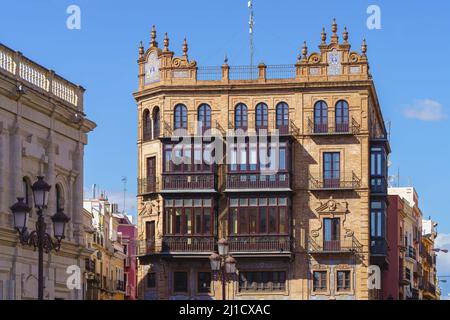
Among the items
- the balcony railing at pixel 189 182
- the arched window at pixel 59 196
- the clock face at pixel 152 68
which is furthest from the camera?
the clock face at pixel 152 68

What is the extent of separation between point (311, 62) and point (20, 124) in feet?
95.5

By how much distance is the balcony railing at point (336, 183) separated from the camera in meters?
58.5

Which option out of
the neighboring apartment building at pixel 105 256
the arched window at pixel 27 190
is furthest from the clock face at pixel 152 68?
the arched window at pixel 27 190

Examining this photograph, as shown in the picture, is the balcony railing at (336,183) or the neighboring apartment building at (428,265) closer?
the balcony railing at (336,183)

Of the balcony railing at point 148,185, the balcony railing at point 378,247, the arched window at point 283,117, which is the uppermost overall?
the arched window at point 283,117

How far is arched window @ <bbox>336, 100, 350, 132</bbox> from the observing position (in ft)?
194

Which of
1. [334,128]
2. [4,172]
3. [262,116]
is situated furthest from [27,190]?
[334,128]

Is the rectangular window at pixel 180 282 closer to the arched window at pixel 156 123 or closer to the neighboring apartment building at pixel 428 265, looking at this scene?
the arched window at pixel 156 123

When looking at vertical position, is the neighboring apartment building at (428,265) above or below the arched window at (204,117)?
below

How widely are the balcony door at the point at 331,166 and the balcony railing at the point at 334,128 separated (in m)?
1.21

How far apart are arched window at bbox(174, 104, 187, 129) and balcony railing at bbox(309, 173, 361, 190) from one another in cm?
770

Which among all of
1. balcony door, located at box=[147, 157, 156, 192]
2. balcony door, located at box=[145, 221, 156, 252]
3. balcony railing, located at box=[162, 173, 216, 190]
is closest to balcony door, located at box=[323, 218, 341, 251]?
balcony railing, located at box=[162, 173, 216, 190]
